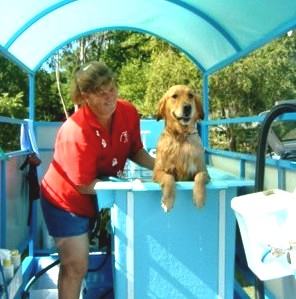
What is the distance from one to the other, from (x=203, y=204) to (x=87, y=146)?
2.73ft

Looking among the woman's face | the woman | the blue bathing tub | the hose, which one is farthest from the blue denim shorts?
the hose

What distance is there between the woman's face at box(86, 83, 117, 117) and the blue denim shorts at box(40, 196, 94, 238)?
74cm

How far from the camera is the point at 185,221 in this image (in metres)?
3.05

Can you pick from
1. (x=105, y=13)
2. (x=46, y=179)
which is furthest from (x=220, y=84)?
(x=46, y=179)

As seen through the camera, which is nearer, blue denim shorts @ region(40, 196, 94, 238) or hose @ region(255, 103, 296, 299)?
hose @ region(255, 103, 296, 299)

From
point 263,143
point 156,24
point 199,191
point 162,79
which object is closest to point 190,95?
point 199,191

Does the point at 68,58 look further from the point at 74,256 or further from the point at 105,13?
the point at 74,256

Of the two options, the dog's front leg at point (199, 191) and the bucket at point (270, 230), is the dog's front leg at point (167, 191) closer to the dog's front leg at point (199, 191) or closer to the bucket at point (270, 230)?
the dog's front leg at point (199, 191)

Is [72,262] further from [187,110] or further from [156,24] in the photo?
[156,24]

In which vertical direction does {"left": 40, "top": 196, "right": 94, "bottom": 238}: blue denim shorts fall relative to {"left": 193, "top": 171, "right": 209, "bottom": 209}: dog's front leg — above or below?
below

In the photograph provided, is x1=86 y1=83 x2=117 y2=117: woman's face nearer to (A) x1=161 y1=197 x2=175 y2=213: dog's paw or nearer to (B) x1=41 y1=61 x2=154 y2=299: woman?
(B) x1=41 y1=61 x2=154 y2=299: woman

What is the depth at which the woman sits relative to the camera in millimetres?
3207

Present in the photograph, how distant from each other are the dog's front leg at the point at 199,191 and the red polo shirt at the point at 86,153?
2.34 ft

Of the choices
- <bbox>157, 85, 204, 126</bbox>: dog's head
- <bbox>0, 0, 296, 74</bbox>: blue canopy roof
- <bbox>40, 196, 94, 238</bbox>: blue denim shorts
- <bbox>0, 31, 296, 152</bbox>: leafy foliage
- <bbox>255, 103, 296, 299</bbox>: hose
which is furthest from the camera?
<bbox>0, 31, 296, 152</bbox>: leafy foliage
